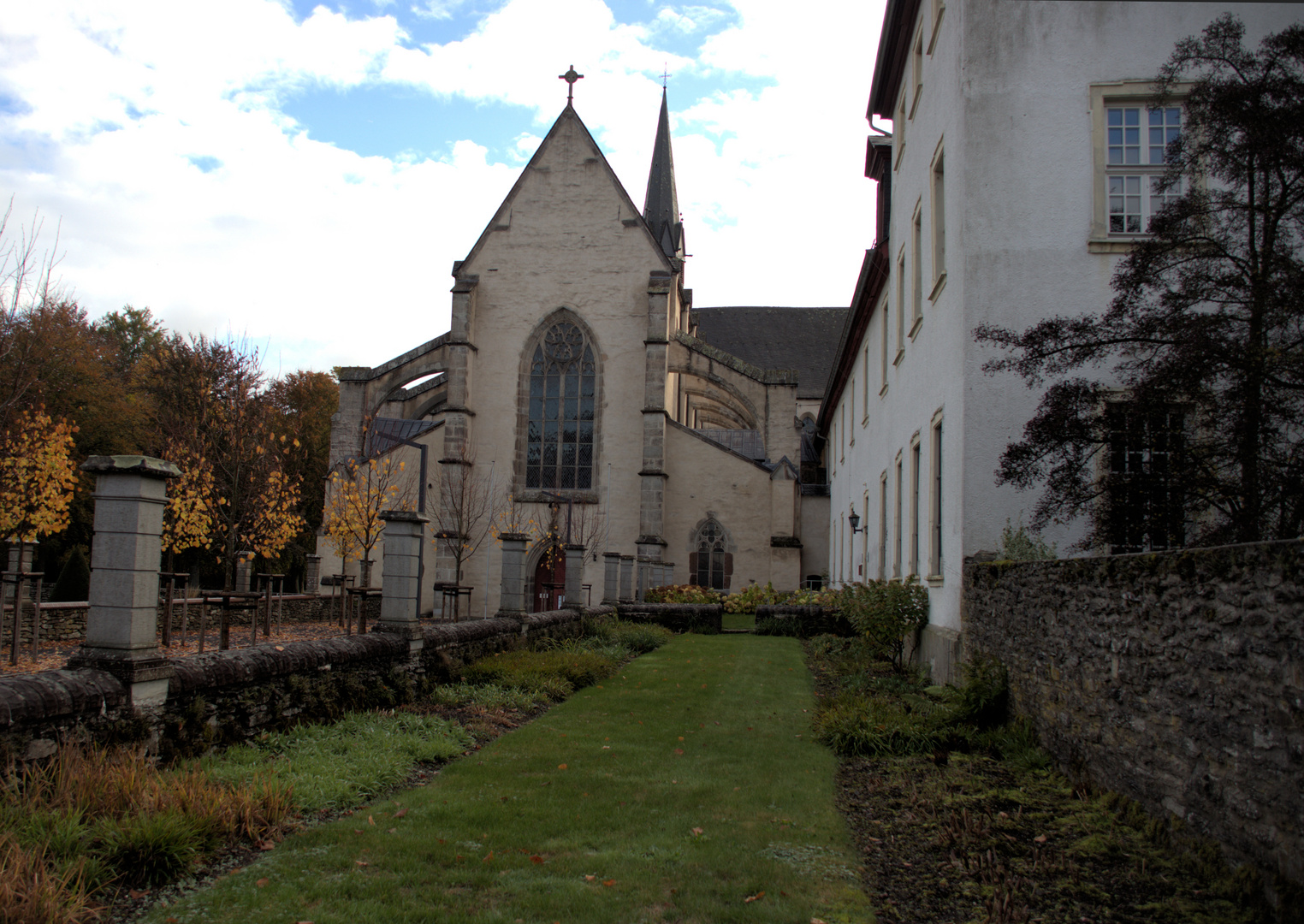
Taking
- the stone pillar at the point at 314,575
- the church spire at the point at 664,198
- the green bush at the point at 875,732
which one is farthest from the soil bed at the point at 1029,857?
the church spire at the point at 664,198

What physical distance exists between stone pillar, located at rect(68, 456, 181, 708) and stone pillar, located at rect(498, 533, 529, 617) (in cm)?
858

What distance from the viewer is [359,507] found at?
941 inches

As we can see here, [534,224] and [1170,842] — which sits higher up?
[534,224]

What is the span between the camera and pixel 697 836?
18.1 ft

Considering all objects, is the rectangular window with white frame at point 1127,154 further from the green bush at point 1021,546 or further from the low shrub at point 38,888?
the low shrub at point 38,888

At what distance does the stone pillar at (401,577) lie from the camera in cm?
1002

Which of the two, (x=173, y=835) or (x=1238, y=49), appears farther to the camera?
(x=1238, y=49)

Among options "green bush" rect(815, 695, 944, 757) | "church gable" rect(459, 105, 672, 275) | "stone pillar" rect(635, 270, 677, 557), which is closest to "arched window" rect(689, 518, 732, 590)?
"stone pillar" rect(635, 270, 677, 557)

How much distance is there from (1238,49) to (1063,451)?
11.7ft

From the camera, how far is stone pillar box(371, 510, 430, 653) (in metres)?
10.0

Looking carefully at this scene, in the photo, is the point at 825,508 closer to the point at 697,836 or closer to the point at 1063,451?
the point at 1063,451

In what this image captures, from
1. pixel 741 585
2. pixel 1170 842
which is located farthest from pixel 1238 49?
pixel 741 585

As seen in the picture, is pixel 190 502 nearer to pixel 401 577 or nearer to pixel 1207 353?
pixel 401 577

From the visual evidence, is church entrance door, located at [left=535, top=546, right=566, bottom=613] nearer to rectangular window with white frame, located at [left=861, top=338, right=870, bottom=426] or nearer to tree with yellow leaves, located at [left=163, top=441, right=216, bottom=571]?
tree with yellow leaves, located at [left=163, top=441, right=216, bottom=571]
